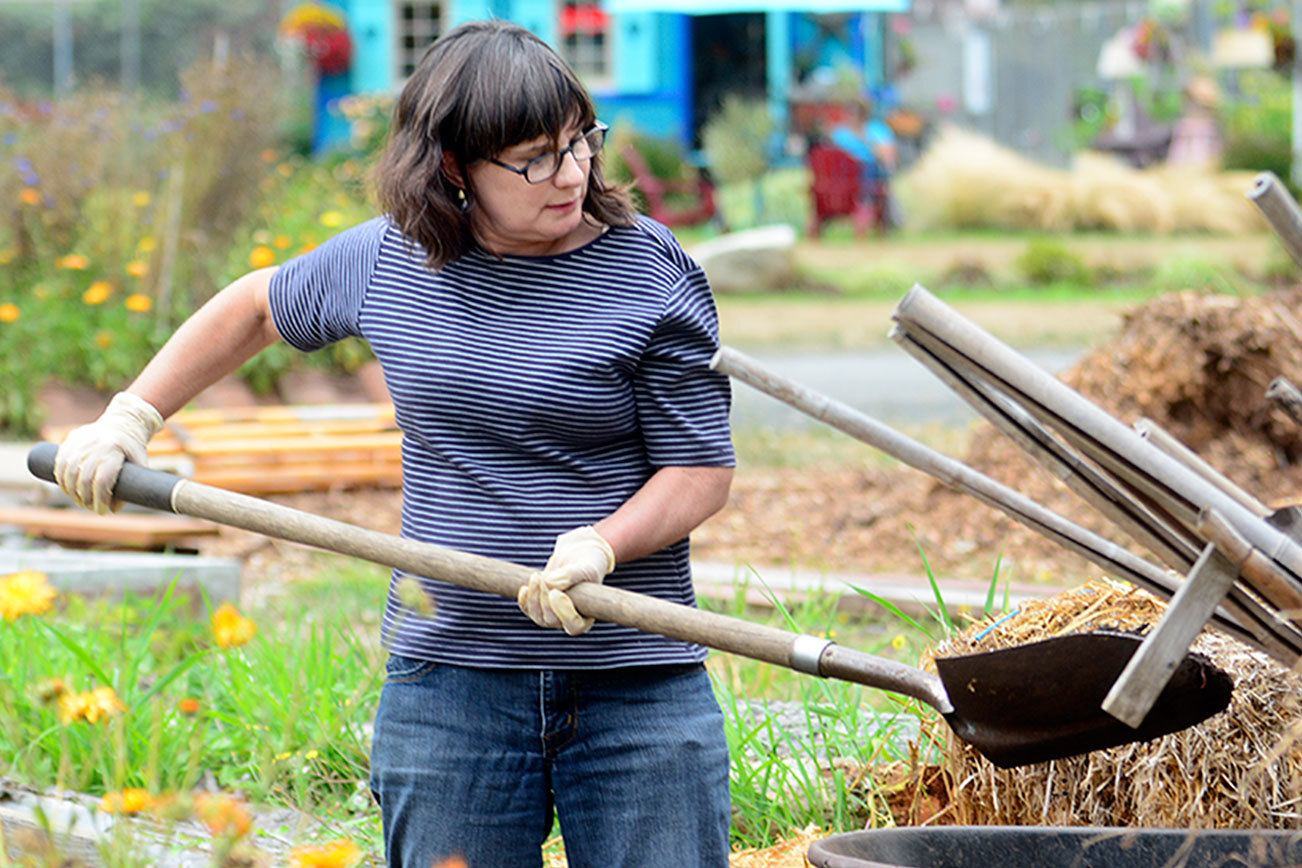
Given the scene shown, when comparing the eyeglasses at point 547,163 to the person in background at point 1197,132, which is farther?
the person in background at point 1197,132

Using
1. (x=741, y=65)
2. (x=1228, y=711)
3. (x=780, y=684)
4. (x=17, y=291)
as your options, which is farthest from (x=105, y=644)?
(x=741, y=65)

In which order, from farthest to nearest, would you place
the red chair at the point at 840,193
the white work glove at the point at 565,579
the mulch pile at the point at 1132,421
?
the red chair at the point at 840,193 < the mulch pile at the point at 1132,421 < the white work glove at the point at 565,579

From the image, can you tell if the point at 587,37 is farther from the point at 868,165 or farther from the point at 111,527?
the point at 111,527

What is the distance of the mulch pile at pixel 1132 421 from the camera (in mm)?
5676

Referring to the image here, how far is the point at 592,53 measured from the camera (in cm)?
2233

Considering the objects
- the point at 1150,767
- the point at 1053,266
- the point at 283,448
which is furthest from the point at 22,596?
the point at 1053,266

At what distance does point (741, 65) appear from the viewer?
22906 mm

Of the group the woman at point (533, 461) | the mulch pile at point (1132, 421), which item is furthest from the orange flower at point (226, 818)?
the mulch pile at point (1132, 421)

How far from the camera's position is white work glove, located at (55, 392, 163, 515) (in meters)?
2.44

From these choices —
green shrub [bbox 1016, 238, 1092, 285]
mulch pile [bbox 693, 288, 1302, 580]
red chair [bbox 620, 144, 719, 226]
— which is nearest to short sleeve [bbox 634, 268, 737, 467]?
mulch pile [bbox 693, 288, 1302, 580]

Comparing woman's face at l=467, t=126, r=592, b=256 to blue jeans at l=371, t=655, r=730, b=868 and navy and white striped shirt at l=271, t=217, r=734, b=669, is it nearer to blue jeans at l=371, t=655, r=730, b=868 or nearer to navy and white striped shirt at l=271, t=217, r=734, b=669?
navy and white striped shirt at l=271, t=217, r=734, b=669

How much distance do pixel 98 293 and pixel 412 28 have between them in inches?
615

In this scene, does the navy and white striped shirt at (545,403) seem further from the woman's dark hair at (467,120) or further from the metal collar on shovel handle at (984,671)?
the metal collar on shovel handle at (984,671)

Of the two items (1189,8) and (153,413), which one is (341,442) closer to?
(153,413)
